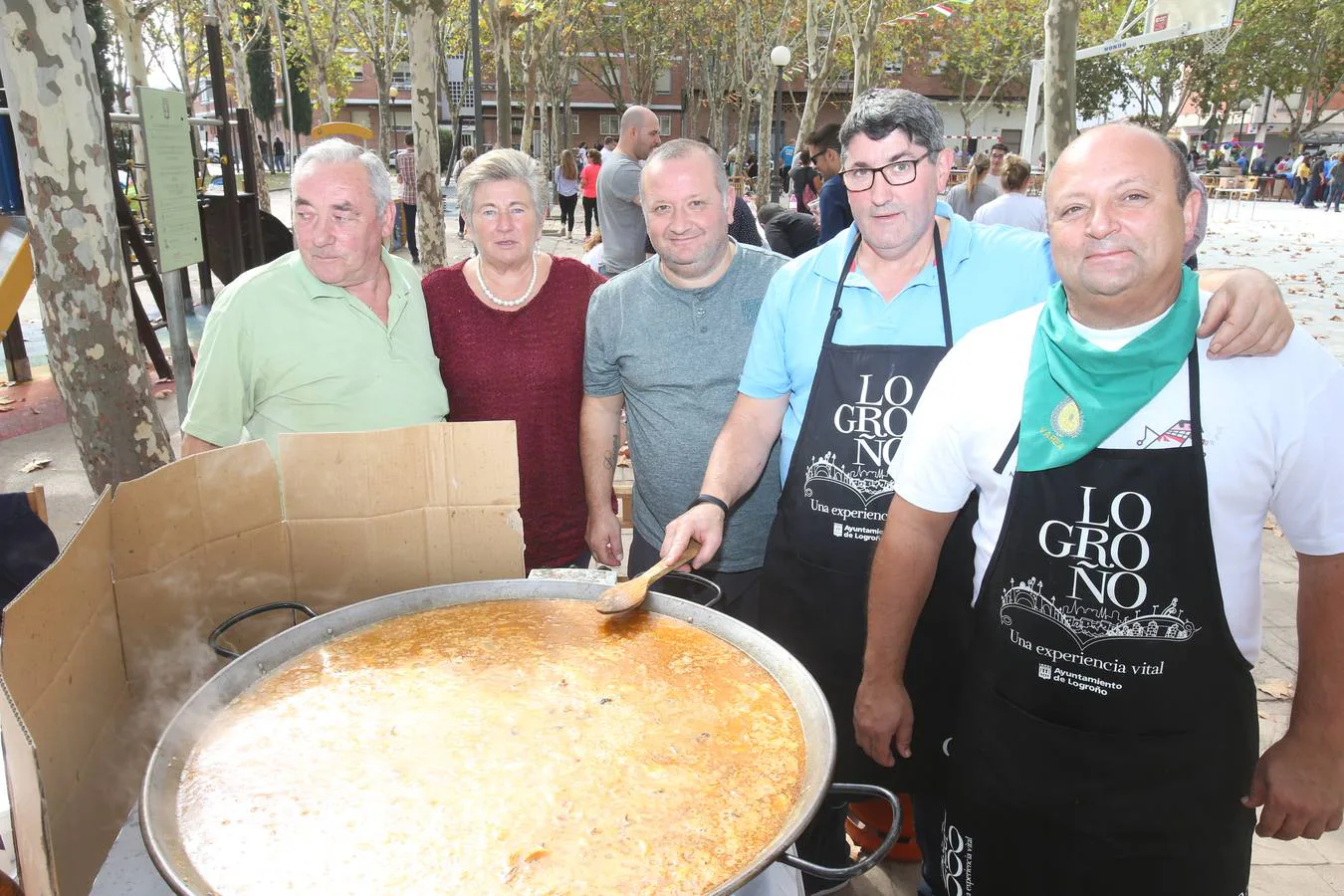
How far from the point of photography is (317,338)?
2.39 metres

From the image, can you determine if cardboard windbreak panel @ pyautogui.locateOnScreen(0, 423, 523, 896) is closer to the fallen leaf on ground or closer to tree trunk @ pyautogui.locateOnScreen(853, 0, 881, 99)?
the fallen leaf on ground

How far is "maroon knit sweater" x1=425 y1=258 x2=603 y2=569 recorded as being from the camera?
9.12ft

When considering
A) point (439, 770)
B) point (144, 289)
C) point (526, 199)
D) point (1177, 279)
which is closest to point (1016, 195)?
point (526, 199)

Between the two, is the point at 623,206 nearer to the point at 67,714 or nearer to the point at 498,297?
the point at 498,297

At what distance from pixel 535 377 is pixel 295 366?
739mm

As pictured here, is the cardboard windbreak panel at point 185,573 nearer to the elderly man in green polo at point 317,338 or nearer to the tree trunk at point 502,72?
the elderly man in green polo at point 317,338

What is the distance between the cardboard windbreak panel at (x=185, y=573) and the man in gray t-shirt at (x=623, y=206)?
5259mm

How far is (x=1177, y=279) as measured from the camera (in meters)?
1.68

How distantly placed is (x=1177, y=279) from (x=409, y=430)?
1.57 m

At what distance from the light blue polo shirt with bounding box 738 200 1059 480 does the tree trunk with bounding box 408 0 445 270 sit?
27.4ft

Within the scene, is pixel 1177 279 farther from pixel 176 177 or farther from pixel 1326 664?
pixel 176 177

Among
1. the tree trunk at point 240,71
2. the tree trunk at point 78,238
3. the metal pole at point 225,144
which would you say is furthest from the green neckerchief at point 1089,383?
the tree trunk at point 240,71

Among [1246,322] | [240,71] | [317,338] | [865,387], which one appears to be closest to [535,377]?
[317,338]

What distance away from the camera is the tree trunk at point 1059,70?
7.69 meters
